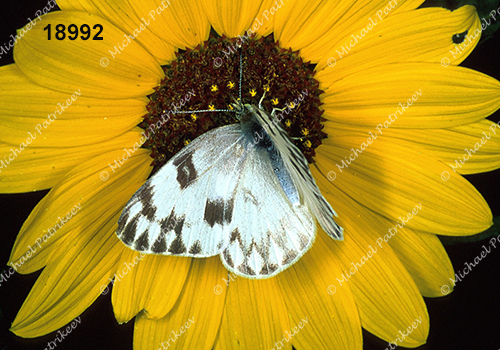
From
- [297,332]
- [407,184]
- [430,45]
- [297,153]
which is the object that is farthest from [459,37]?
[297,332]

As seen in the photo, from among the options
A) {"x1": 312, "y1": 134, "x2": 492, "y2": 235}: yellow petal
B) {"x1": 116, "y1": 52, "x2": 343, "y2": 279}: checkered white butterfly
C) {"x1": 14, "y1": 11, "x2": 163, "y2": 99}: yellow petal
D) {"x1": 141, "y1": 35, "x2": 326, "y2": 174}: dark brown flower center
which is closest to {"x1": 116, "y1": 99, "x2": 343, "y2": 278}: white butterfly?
{"x1": 116, "y1": 52, "x2": 343, "y2": 279}: checkered white butterfly

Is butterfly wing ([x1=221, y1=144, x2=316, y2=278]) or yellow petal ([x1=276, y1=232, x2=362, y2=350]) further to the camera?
yellow petal ([x1=276, y1=232, x2=362, y2=350])

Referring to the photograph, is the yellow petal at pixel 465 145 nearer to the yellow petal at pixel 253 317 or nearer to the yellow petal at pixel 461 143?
the yellow petal at pixel 461 143

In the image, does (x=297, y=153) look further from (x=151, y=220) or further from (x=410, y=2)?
(x=410, y=2)

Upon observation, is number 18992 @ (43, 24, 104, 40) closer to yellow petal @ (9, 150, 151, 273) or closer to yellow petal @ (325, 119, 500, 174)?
yellow petal @ (9, 150, 151, 273)

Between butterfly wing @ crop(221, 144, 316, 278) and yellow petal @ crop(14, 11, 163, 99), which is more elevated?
yellow petal @ crop(14, 11, 163, 99)

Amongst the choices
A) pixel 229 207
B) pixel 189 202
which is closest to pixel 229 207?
pixel 229 207

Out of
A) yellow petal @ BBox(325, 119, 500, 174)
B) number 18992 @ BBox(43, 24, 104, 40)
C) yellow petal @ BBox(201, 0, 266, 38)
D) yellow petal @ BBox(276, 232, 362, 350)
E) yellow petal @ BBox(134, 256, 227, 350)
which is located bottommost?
yellow petal @ BBox(134, 256, 227, 350)
